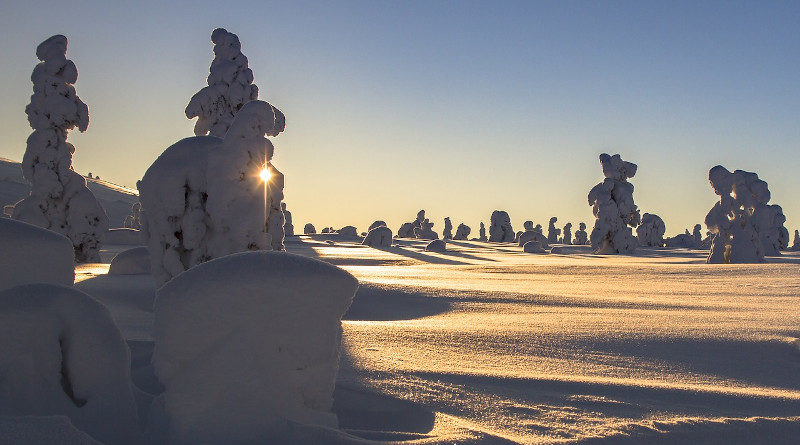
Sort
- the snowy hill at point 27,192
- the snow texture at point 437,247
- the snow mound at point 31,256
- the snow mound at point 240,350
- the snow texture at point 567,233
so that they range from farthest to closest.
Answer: the snow texture at point 567,233
the snowy hill at point 27,192
the snow texture at point 437,247
the snow mound at point 31,256
the snow mound at point 240,350

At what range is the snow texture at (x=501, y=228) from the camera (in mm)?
40656

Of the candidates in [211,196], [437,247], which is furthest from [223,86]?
[437,247]

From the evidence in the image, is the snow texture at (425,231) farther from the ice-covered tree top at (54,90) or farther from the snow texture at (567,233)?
the ice-covered tree top at (54,90)

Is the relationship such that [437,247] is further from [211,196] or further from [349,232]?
[211,196]

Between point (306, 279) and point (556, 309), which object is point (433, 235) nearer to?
point (556, 309)

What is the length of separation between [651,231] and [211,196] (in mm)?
35290

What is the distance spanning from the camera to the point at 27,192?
48.2 metres

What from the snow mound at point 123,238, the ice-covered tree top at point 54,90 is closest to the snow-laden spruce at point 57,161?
the ice-covered tree top at point 54,90

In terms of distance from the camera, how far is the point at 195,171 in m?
6.70

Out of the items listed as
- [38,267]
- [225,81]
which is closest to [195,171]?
[38,267]

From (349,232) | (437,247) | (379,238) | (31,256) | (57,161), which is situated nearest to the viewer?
(31,256)

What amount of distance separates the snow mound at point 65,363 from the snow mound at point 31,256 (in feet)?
3.81

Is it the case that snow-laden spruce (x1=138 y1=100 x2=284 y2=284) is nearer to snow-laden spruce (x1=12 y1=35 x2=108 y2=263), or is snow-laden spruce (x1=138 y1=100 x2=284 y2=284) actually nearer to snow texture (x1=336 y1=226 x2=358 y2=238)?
snow-laden spruce (x1=12 y1=35 x2=108 y2=263)

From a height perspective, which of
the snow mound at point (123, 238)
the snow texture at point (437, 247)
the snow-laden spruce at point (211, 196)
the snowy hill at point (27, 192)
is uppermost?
the snowy hill at point (27, 192)
